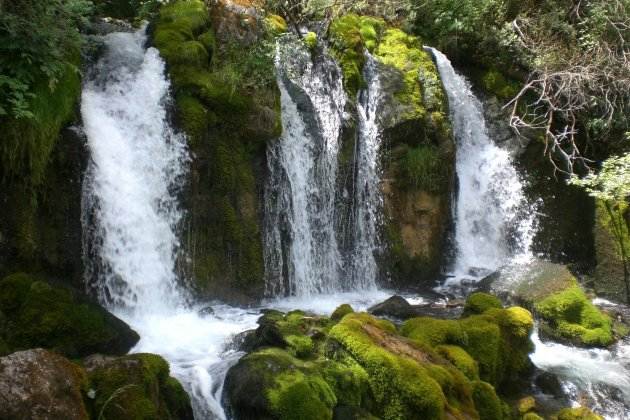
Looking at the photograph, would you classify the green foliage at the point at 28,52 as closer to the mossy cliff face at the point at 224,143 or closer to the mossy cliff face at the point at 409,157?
the mossy cliff face at the point at 224,143

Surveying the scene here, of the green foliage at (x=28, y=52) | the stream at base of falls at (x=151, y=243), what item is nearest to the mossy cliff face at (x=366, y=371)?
the stream at base of falls at (x=151, y=243)

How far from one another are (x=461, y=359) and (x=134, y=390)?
3615mm

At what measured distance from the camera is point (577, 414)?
20.2ft

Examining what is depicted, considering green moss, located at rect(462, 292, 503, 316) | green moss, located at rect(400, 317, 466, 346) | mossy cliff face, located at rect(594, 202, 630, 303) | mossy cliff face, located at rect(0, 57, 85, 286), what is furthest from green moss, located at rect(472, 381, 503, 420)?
mossy cliff face, located at rect(594, 202, 630, 303)

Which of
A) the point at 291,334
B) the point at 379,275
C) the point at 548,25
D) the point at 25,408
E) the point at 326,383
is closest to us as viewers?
the point at 25,408

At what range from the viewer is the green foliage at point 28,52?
6363 mm

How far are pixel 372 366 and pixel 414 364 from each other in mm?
427

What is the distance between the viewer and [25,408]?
3561 millimetres

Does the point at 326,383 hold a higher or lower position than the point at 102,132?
lower

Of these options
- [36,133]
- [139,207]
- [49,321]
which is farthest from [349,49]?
[49,321]

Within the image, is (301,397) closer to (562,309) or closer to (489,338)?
(489,338)

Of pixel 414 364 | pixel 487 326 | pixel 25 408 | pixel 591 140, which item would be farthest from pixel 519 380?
pixel 591 140

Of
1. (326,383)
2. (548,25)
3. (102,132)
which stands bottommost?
(326,383)

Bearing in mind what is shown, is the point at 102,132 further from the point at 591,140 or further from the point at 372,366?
the point at 591,140
